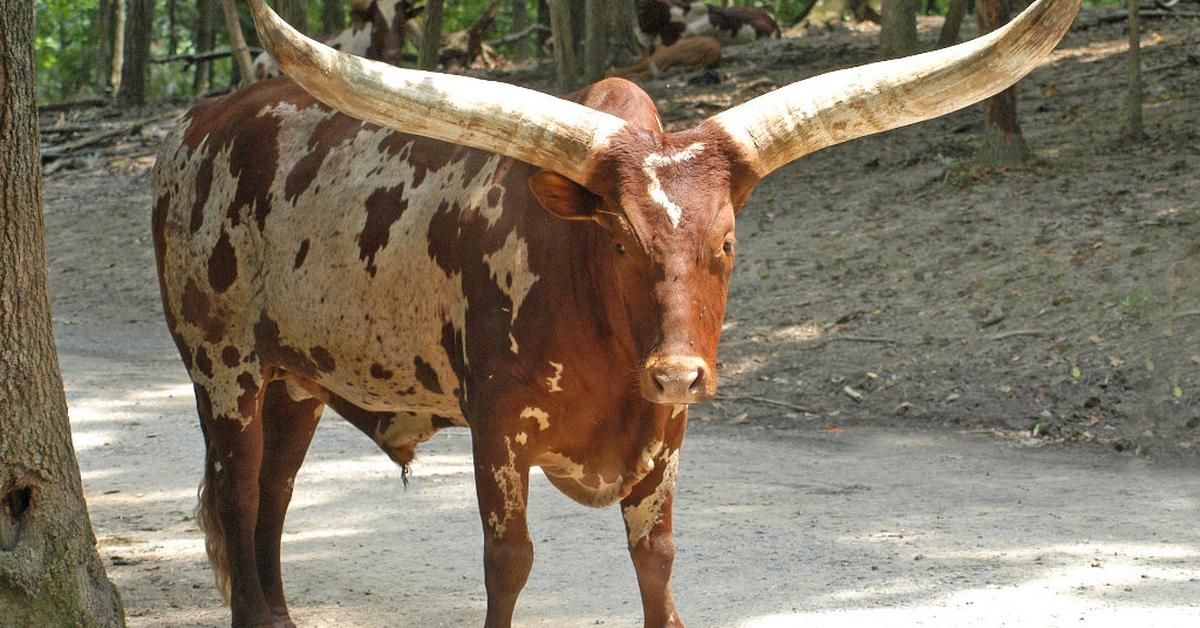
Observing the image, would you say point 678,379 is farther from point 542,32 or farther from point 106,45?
point 106,45

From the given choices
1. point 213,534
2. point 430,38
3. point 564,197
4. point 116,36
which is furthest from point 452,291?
point 116,36

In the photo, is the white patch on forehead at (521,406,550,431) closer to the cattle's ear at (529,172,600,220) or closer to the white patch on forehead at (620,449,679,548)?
the white patch on forehead at (620,449,679,548)

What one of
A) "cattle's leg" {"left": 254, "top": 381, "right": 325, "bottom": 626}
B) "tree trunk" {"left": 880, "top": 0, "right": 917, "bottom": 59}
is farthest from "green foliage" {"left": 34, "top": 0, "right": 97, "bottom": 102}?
"cattle's leg" {"left": 254, "top": 381, "right": 325, "bottom": 626}

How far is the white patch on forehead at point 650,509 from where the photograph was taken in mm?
4953

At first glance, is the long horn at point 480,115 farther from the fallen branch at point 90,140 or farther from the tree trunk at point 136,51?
the tree trunk at point 136,51

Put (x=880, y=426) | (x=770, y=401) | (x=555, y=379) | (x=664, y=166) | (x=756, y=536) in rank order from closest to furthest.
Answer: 1. (x=664, y=166)
2. (x=555, y=379)
3. (x=756, y=536)
4. (x=880, y=426)
5. (x=770, y=401)

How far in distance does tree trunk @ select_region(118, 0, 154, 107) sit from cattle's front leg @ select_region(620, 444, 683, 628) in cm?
1728

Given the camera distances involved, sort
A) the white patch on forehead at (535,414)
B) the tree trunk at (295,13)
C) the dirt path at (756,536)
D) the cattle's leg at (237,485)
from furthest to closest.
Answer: the tree trunk at (295,13)
the cattle's leg at (237,485)
the dirt path at (756,536)
the white patch on forehead at (535,414)

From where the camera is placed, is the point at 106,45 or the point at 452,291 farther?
the point at 106,45

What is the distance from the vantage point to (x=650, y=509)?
4984 mm

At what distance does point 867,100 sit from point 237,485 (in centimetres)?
300

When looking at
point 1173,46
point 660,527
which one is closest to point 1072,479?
point 660,527

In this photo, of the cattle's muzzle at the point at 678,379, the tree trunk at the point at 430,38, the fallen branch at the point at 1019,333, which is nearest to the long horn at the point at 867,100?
the cattle's muzzle at the point at 678,379

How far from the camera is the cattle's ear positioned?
428 cm
